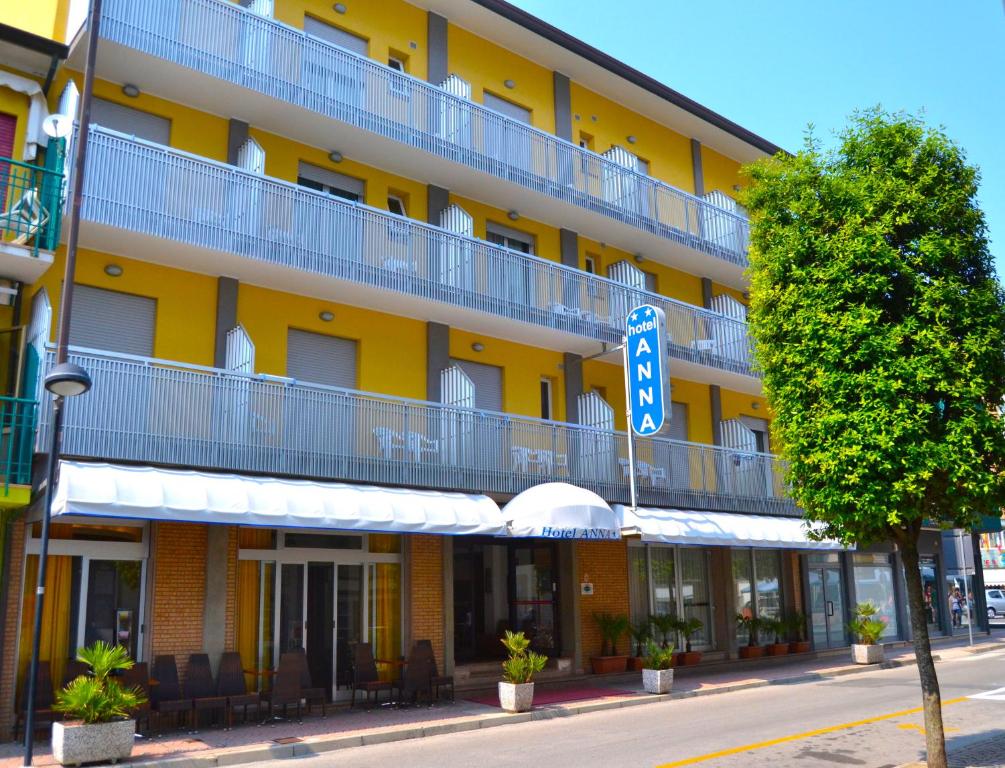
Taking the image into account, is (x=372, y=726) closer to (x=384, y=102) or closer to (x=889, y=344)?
(x=889, y=344)

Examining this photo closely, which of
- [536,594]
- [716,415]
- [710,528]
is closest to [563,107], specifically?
[716,415]

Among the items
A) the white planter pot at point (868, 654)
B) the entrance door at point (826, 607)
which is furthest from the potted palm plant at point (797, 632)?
the white planter pot at point (868, 654)

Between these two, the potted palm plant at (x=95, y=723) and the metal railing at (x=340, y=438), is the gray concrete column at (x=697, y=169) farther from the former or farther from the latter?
the potted palm plant at (x=95, y=723)

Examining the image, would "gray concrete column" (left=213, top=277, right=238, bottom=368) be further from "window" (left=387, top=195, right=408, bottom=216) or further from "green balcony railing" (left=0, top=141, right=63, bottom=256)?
"window" (left=387, top=195, right=408, bottom=216)

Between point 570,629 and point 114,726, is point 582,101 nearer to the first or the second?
point 570,629

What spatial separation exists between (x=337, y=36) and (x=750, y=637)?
686 inches

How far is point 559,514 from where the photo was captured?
16016 millimetres

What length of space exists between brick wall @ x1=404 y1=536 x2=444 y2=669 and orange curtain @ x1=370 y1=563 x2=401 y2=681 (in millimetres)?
290

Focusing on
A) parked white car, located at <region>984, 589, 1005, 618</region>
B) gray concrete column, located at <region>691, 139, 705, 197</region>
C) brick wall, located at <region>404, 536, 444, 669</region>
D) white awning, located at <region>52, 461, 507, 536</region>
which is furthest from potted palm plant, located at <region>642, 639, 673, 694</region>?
parked white car, located at <region>984, 589, 1005, 618</region>

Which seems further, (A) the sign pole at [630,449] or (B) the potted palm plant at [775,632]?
(B) the potted palm plant at [775,632]

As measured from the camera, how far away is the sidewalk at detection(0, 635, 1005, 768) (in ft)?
37.0

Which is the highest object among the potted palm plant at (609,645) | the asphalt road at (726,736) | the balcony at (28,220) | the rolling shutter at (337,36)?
the rolling shutter at (337,36)

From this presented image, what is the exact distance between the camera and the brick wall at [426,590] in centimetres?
1675

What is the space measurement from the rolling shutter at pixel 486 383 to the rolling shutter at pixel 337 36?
671 centimetres
